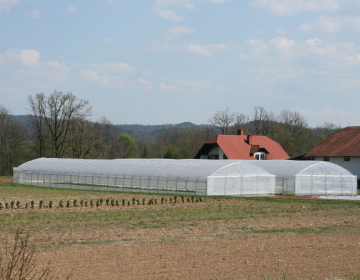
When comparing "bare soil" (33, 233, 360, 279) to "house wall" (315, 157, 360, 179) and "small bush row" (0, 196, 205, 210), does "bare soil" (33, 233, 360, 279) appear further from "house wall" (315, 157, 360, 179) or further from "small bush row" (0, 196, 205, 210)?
"house wall" (315, 157, 360, 179)

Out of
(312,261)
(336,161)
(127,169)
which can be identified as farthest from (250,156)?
(312,261)

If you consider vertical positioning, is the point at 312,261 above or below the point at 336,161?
below

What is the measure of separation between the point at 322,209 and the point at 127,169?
20824 millimetres

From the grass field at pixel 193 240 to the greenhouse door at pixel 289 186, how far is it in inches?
437

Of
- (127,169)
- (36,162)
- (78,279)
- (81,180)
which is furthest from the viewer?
(36,162)

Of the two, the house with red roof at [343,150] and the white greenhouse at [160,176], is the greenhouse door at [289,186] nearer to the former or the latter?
the white greenhouse at [160,176]

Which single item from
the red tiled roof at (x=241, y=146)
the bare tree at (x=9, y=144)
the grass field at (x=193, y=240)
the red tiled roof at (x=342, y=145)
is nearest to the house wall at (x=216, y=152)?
the red tiled roof at (x=241, y=146)

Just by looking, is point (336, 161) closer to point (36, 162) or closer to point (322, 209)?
point (322, 209)

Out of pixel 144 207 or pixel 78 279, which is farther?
pixel 144 207

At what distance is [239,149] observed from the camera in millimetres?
65312

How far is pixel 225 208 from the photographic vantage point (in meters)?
26.5

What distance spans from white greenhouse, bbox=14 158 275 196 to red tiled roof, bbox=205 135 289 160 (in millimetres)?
21696

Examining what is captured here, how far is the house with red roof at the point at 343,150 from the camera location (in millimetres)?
51469

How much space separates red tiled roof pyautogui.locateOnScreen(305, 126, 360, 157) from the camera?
52125mm
